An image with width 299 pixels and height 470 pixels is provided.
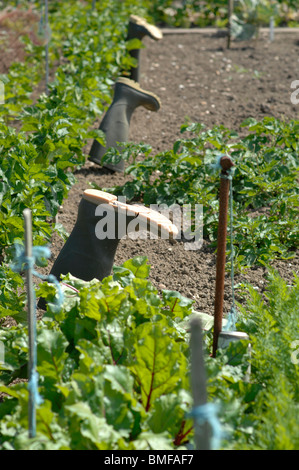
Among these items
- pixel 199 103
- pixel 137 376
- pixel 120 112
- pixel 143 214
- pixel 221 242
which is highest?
pixel 199 103

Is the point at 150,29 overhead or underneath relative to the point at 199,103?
overhead

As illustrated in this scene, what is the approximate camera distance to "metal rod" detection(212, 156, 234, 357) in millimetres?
2191

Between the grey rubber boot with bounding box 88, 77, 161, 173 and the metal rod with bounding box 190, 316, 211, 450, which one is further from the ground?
the grey rubber boot with bounding box 88, 77, 161, 173

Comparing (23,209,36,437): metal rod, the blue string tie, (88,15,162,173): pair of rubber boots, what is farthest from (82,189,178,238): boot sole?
(88,15,162,173): pair of rubber boots

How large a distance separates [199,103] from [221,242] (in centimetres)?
420

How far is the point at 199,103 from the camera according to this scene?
20.6 ft

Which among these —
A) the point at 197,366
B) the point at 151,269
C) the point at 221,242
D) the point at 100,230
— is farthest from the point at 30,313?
the point at 151,269

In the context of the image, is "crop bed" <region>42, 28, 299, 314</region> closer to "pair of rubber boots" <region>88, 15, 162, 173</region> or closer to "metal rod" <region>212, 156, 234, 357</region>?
"pair of rubber boots" <region>88, 15, 162, 173</region>

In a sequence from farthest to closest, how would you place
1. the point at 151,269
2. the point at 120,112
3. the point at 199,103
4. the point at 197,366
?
the point at 199,103 → the point at 120,112 → the point at 151,269 → the point at 197,366

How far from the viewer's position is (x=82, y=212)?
3023mm

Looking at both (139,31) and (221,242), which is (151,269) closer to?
(221,242)

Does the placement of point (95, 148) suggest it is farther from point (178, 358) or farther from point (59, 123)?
point (178, 358)

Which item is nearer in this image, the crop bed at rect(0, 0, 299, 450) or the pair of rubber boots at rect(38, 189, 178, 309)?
the crop bed at rect(0, 0, 299, 450)

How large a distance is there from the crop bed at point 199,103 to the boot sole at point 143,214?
684mm
